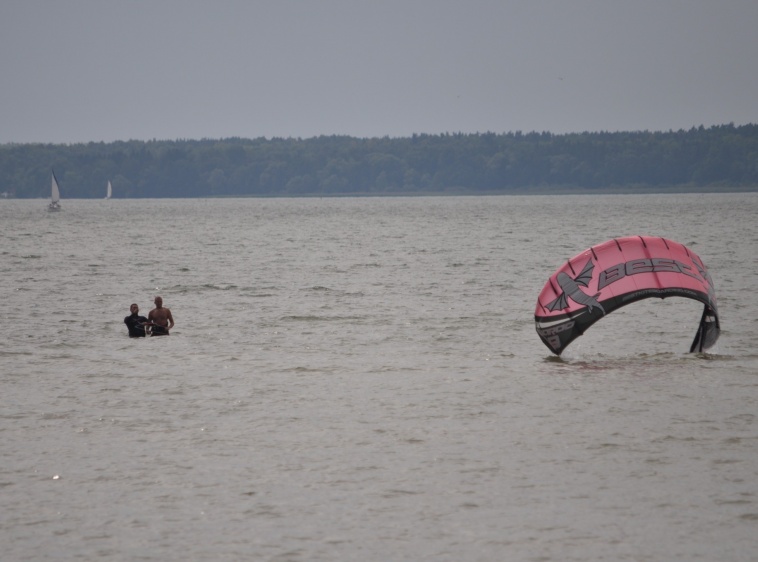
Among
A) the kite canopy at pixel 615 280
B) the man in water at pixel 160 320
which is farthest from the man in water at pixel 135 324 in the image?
the kite canopy at pixel 615 280

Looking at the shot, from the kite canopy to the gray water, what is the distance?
4.31 ft

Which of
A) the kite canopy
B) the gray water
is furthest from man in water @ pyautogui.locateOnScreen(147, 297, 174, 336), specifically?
the kite canopy

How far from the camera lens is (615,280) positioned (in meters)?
23.5

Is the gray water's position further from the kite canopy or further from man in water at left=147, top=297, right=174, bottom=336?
the kite canopy

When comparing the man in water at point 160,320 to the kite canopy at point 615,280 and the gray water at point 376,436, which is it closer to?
the gray water at point 376,436

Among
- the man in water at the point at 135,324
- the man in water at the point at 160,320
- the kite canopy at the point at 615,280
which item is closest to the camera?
the kite canopy at the point at 615,280

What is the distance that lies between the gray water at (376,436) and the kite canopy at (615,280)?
51.7 inches

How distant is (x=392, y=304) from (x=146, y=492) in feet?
84.9

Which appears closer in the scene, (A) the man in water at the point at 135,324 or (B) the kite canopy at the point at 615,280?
(B) the kite canopy at the point at 615,280

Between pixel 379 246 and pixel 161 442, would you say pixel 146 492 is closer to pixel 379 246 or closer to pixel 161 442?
pixel 161 442

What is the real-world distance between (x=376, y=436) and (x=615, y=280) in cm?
813

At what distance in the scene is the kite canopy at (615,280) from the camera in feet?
76.9

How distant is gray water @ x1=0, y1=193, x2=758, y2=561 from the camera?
41.3ft

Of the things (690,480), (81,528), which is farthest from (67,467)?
(690,480)
